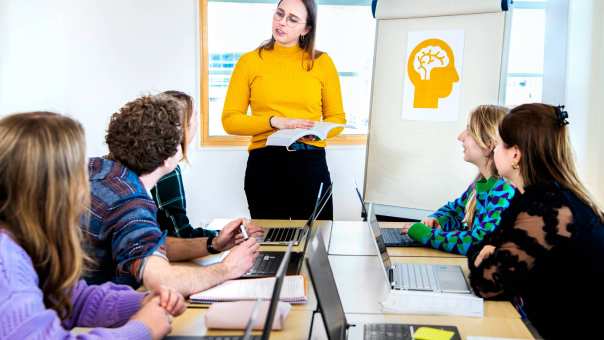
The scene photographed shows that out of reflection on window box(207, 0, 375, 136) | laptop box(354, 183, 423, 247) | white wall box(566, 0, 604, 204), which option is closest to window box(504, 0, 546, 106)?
white wall box(566, 0, 604, 204)

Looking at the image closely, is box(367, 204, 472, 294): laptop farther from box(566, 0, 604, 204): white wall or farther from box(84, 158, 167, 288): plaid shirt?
box(566, 0, 604, 204): white wall

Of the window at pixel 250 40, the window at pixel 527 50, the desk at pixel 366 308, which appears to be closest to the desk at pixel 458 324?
the desk at pixel 366 308

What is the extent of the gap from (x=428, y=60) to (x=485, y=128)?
1149 mm

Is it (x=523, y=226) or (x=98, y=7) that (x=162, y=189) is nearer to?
(x=523, y=226)

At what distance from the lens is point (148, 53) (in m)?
4.08

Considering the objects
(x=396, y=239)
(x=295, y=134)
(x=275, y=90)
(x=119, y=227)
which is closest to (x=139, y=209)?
(x=119, y=227)

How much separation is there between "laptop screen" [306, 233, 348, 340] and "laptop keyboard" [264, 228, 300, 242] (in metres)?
0.84

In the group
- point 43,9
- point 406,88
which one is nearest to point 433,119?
point 406,88

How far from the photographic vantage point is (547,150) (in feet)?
5.79

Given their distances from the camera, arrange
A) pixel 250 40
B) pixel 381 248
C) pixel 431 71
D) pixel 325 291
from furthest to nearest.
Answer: pixel 250 40 → pixel 431 71 → pixel 381 248 → pixel 325 291

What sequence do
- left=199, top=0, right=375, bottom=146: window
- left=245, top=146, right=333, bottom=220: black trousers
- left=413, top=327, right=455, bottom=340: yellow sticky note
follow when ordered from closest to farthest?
left=413, top=327, right=455, bottom=340: yellow sticky note → left=245, top=146, right=333, bottom=220: black trousers → left=199, top=0, right=375, bottom=146: window

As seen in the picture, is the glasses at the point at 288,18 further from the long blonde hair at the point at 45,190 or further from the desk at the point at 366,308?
the long blonde hair at the point at 45,190

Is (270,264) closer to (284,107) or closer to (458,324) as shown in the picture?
(458,324)

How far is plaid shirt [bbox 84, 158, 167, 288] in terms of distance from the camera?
1.57 metres
